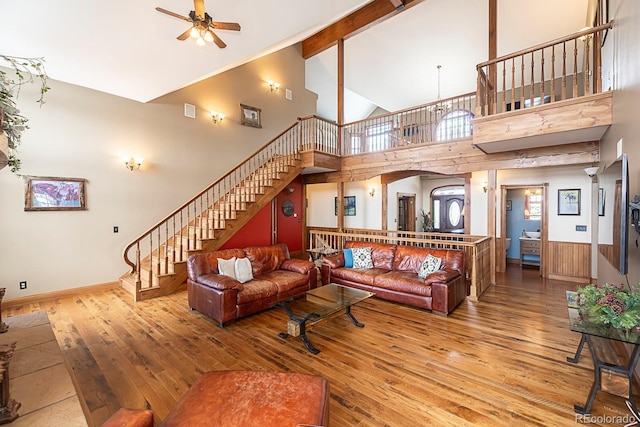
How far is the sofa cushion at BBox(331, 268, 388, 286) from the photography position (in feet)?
15.2

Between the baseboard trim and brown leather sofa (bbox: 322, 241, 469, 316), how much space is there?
161 inches

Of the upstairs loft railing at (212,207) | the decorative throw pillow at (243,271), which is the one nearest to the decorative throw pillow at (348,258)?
the decorative throw pillow at (243,271)

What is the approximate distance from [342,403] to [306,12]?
4.05 meters

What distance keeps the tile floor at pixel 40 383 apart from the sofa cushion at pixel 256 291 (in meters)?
1.90

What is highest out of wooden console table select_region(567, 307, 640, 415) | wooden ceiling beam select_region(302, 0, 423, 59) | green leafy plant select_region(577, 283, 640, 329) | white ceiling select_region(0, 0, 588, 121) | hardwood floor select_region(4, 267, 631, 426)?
wooden ceiling beam select_region(302, 0, 423, 59)

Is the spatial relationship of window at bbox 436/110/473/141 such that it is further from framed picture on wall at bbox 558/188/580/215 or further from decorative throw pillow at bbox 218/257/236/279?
decorative throw pillow at bbox 218/257/236/279

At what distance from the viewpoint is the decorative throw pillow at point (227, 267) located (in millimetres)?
4121

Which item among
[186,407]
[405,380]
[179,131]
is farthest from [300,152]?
[186,407]

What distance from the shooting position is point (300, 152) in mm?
6934

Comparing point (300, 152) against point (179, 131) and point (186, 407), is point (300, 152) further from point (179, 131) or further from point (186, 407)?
point (186, 407)

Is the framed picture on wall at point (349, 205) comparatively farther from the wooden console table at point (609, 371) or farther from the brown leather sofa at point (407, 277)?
the wooden console table at point (609, 371)

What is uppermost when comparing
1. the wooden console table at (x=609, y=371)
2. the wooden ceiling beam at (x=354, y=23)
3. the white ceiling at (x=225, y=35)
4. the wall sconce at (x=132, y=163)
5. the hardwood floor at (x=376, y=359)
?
the wooden ceiling beam at (x=354, y=23)

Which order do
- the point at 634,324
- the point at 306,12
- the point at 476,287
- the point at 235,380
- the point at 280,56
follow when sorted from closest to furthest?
1. the point at 235,380
2. the point at 634,324
3. the point at 306,12
4. the point at 476,287
5. the point at 280,56

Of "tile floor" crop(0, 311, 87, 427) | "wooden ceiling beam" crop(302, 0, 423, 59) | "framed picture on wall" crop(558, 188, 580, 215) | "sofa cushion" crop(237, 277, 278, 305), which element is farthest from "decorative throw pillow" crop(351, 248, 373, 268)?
→ "wooden ceiling beam" crop(302, 0, 423, 59)
